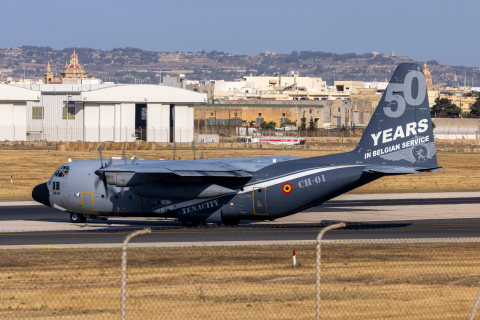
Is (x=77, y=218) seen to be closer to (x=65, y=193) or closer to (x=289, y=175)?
(x=65, y=193)

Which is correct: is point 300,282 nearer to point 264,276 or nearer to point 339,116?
point 264,276

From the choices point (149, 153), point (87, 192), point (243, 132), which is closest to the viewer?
point (87, 192)

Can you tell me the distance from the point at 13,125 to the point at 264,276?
88694mm

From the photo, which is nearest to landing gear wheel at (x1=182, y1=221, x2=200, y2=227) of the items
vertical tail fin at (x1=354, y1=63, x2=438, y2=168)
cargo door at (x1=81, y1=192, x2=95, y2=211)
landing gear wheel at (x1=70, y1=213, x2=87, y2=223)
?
cargo door at (x1=81, y1=192, x2=95, y2=211)

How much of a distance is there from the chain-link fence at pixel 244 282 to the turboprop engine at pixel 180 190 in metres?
5.60

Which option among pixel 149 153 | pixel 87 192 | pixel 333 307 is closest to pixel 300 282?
pixel 333 307

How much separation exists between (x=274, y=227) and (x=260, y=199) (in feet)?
7.70

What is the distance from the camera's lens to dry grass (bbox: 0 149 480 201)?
5362 cm

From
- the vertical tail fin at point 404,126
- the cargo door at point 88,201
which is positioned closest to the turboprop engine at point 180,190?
the cargo door at point 88,201

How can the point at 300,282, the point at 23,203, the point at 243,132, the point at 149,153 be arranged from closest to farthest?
1. the point at 300,282
2. the point at 23,203
3. the point at 149,153
4. the point at 243,132

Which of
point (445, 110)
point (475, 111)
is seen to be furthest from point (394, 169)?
point (475, 111)

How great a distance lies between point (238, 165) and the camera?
3058cm

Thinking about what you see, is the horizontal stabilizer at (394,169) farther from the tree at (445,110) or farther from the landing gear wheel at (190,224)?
the tree at (445,110)

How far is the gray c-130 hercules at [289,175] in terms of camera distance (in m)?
28.9
